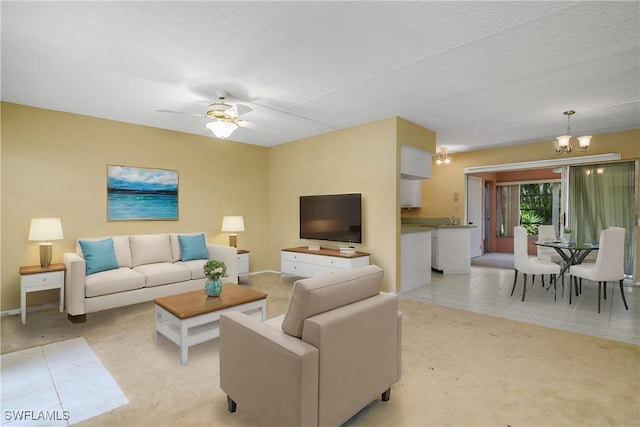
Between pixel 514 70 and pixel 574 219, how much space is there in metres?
4.34

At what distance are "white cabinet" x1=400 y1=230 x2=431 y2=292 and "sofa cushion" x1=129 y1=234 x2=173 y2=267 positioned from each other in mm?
3433

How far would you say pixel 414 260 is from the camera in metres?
5.05

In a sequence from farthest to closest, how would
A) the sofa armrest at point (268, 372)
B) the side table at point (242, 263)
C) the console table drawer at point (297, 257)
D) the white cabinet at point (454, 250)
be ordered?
1. the white cabinet at point (454, 250)
2. the side table at point (242, 263)
3. the console table drawer at point (297, 257)
4. the sofa armrest at point (268, 372)

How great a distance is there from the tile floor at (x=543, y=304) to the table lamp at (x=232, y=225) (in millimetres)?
2870

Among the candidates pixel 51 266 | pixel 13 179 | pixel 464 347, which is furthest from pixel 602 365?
pixel 13 179

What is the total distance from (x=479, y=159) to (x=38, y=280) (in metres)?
7.50

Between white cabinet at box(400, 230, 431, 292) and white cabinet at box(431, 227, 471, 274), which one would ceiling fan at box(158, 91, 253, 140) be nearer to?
white cabinet at box(400, 230, 431, 292)

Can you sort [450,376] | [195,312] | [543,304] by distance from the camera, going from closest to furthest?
[450,376] → [195,312] → [543,304]

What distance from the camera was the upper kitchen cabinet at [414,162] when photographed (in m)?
4.69

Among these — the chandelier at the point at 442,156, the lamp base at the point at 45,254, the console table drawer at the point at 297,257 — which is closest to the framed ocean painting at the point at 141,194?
the lamp base at the point at 45,254

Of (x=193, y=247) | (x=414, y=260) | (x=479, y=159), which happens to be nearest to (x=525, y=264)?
(x=414, y=260)

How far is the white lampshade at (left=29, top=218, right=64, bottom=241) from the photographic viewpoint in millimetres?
3643

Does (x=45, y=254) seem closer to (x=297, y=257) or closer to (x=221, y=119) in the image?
(x=221, y=119)

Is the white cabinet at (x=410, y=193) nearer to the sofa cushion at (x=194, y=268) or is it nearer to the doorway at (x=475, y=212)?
the doorway at (x=475, y=212)
